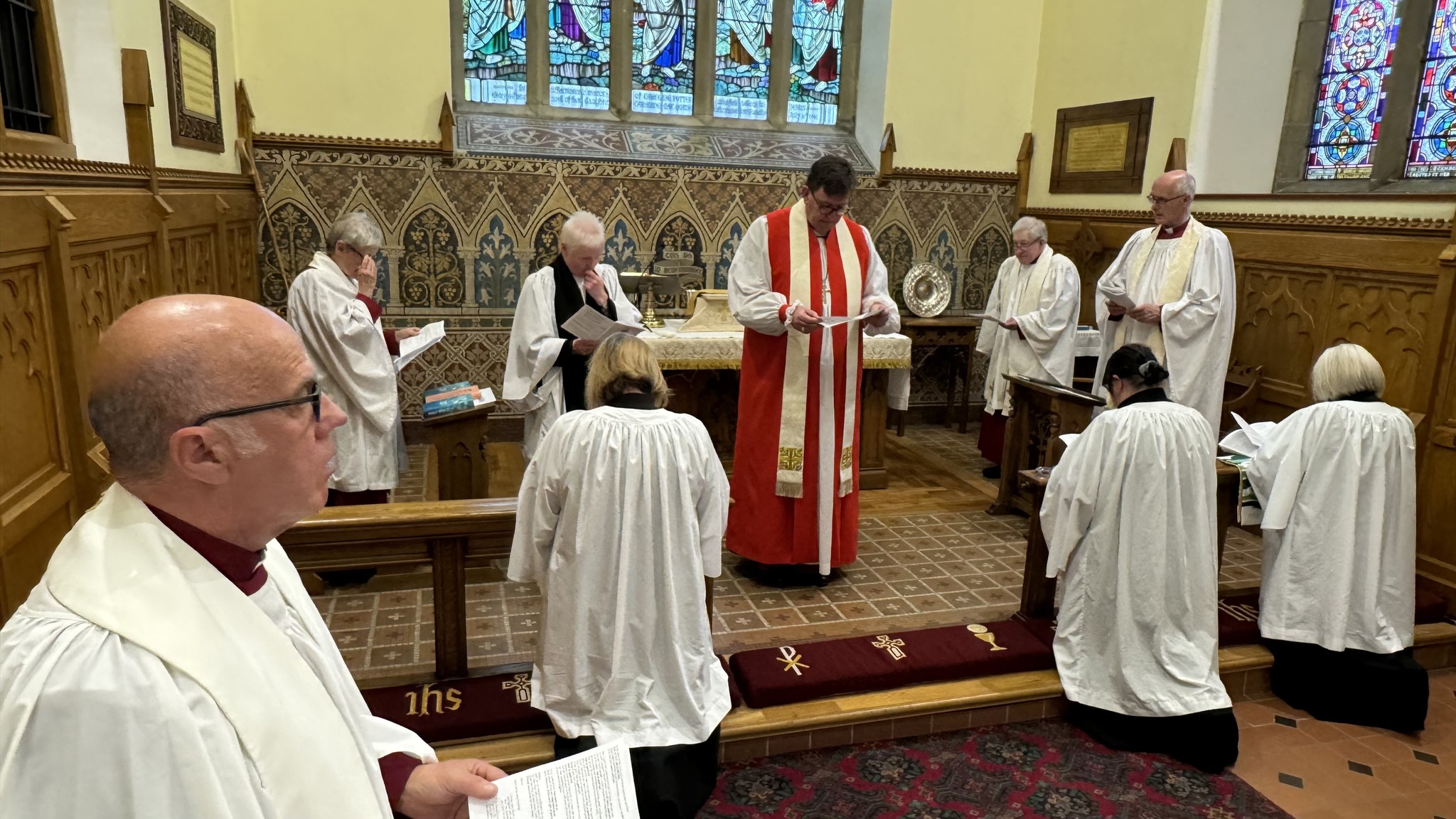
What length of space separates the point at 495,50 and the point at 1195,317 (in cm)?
600

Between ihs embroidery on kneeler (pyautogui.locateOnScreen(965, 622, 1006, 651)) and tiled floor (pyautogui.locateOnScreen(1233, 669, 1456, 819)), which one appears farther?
ihs embroidery on kneeler (pyautogui.locateOnScreen(965, 622, 1006, 651))

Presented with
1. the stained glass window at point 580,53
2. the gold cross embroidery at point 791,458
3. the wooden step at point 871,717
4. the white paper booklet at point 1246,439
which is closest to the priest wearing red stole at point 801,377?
the gold cross embroidery at point 791,458

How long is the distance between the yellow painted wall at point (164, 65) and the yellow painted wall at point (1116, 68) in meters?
→ 6.61

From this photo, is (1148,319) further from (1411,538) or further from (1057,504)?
(1057,504)

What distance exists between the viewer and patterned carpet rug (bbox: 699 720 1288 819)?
3.03m

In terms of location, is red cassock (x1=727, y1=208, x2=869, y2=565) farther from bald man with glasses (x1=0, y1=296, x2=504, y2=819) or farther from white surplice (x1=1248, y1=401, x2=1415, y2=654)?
bald man with glasses (x1=0, y1=296, x2=504, y2=819)

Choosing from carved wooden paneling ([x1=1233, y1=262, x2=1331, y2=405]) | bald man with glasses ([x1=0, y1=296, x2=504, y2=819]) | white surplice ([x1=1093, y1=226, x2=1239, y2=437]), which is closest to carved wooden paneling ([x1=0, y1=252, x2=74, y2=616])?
bald man with glasses ([x1=0, y1=296, x2=504, y2=819])

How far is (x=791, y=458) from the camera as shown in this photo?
4.54 m

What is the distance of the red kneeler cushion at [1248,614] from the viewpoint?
407cm

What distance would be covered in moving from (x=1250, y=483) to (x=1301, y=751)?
1138 millimetres

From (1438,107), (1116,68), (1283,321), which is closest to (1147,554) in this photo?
(1283,321)

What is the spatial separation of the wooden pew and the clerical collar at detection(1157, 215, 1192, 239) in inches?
166

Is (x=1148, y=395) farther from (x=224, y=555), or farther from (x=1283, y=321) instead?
(x=1283, y=321)

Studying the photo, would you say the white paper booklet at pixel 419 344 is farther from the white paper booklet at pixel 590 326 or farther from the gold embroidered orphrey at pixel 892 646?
the gold embroidered orphrey at pixel 892 646
